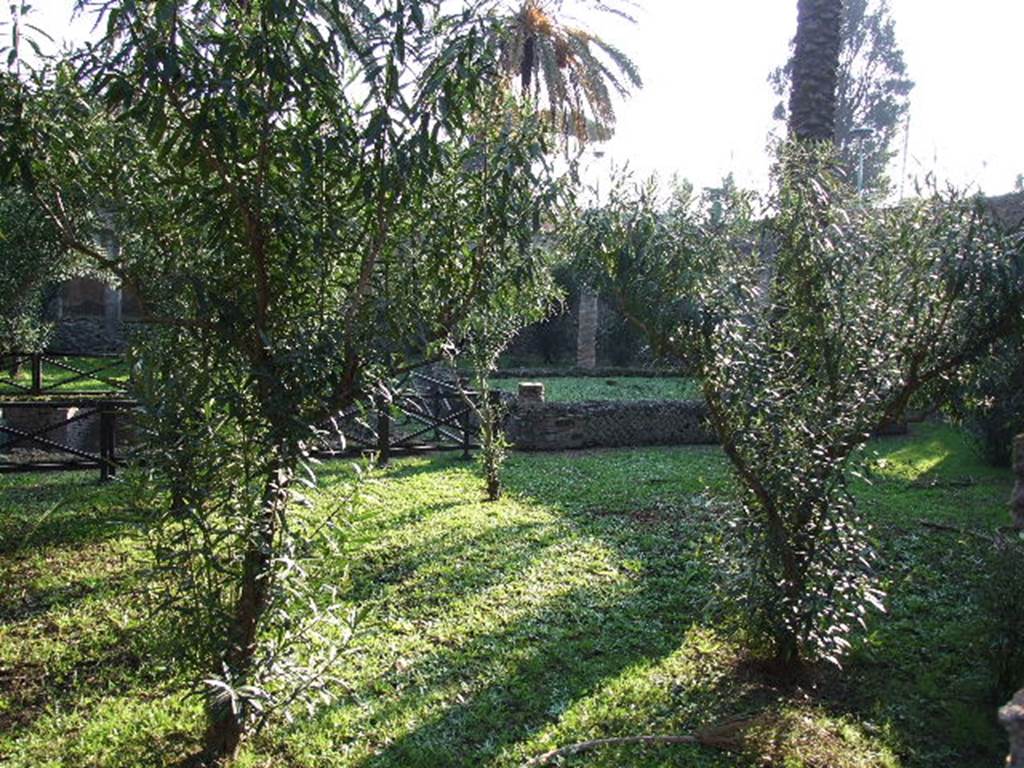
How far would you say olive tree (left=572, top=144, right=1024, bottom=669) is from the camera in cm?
410

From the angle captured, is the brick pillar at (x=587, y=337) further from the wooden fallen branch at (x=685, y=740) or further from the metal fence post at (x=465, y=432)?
the wooden fallen branch at (x=685, y=740)

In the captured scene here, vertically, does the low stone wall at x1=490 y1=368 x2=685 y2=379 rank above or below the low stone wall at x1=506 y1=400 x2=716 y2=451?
above

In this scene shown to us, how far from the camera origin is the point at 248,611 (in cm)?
310

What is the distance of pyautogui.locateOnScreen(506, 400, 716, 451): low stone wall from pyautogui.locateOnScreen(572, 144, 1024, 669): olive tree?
7.50 metres

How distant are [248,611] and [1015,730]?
2691 millimetres

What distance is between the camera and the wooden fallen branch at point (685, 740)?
3.65m

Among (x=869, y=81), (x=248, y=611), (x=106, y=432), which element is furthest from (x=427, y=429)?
(x=869, y=81)

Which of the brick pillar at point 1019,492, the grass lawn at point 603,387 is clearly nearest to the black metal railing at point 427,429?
the grass lawn at point 603,387

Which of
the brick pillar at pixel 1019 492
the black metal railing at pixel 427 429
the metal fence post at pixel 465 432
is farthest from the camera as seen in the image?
the metal fence post at pixel 465 432

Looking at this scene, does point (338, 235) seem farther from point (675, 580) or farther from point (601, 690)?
point (675, 580)

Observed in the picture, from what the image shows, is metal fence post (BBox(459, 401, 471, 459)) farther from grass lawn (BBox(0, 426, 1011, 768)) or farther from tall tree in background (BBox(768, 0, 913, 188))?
tall tree in background (BBox(768, 0, 913, 188))

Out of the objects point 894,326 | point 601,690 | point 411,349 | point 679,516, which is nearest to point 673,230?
point 894,326

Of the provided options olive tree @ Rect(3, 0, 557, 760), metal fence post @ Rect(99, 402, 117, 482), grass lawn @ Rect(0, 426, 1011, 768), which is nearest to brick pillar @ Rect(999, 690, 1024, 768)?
grass lawn @ Rect(0, 426, 1011, 768)

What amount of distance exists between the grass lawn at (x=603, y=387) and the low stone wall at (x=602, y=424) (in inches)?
74.7
